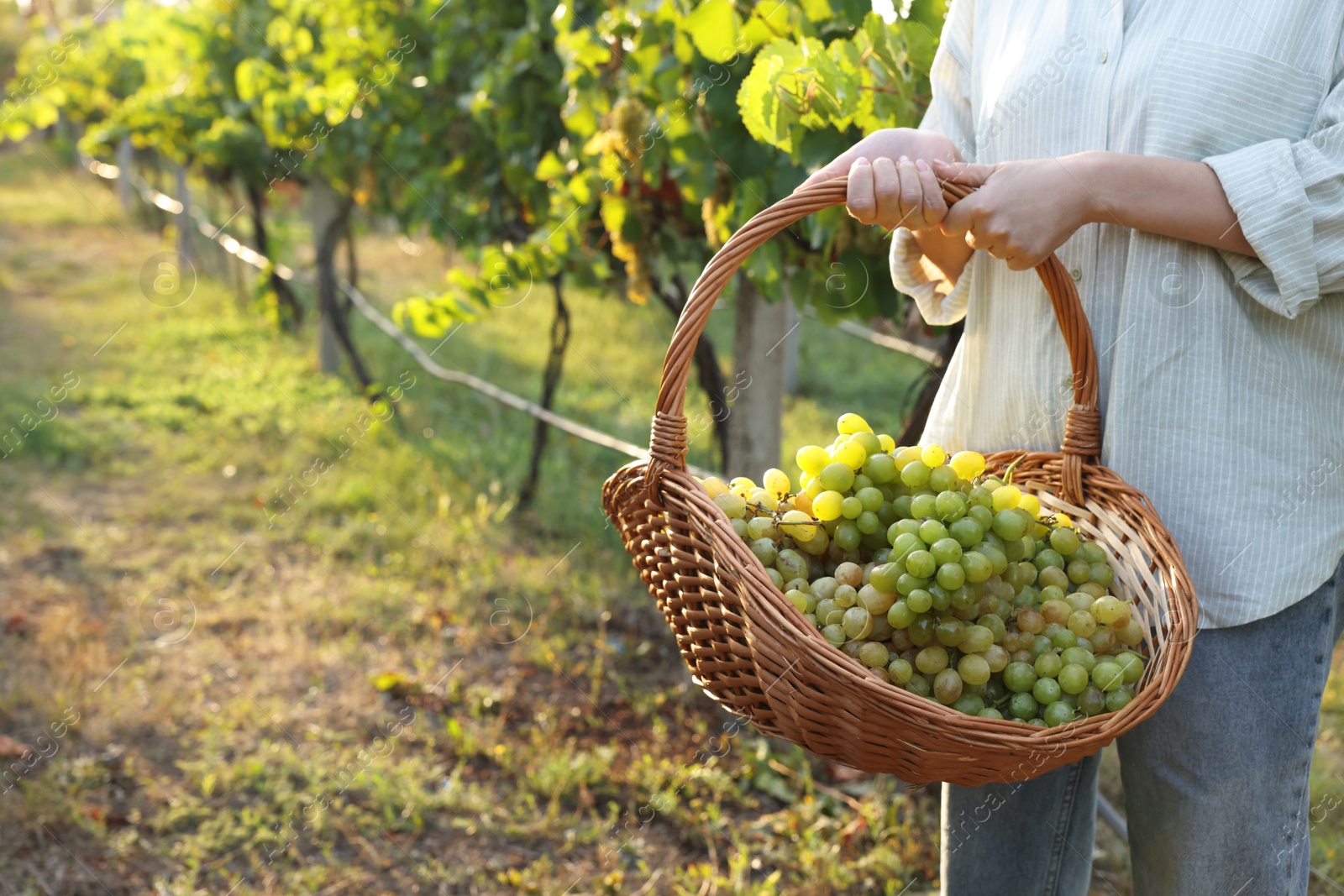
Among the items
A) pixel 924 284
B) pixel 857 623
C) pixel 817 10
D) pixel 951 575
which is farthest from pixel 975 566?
pixel 817 10

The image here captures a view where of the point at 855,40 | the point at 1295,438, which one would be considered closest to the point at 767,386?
the point at 855,40

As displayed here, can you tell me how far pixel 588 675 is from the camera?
298 centimetres

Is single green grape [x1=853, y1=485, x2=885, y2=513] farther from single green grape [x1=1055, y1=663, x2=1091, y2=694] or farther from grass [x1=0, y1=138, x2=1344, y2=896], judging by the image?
grass [x1=0, y1=138, x2=1344, y2=896]

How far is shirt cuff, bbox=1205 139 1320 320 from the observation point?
967 millimetres

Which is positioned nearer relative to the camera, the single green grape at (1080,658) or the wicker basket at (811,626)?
the wicker basket at (811,626)

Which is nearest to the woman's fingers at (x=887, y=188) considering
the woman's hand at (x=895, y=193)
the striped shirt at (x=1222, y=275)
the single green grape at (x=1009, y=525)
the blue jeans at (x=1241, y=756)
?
the woman's hand at (x=895, y=193)

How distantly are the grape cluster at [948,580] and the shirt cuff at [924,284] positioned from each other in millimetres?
263

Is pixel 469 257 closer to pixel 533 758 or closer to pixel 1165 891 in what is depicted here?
pixel 533 758

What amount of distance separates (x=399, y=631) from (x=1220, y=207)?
2774 millimetres

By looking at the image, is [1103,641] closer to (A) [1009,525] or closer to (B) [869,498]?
(A) [1009,525]

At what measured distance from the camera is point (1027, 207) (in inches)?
40.4

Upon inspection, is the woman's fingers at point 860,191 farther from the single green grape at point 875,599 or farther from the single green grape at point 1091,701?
the single green grape at point 1091,701

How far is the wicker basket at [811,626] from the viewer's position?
0.92 metres

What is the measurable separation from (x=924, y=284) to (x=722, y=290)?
1.31 feet
